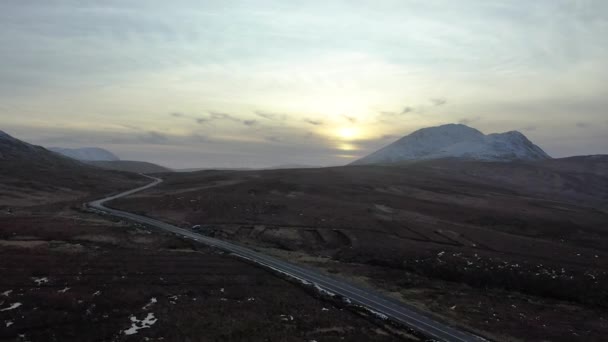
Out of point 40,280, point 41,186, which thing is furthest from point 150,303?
point 41,186

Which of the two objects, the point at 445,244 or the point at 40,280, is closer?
the point at 40,280

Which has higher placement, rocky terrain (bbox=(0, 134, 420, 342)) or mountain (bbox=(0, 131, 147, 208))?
mountain (bbox=(0, 131, 147, 208))

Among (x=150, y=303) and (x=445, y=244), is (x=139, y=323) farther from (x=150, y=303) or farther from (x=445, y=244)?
(x=445, y=244)

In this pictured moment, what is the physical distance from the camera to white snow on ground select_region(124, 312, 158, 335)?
99.1 feet

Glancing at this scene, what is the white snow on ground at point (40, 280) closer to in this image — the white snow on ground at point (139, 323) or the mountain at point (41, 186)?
the white snow on ground at point (139, 323)

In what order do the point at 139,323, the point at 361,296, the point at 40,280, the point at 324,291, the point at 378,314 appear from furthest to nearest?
the point at 361,296, the point at 324,291, the point at 378,314, the point at 40,280, the point at 139,323

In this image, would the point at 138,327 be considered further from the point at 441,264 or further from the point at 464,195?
the point at 464,195

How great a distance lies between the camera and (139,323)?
31828 millimetres

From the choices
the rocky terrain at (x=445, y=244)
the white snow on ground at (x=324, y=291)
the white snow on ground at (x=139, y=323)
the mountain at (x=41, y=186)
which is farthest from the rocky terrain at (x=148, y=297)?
the mountain at (x=41, y=186)

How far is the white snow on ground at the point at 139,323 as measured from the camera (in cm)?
3020

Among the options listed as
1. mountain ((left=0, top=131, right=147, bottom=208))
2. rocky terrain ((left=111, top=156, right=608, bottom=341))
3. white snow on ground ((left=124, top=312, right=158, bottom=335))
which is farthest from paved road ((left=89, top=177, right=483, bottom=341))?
mountain ((left=0, top=131, right=147, bottom=208))

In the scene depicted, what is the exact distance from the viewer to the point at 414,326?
37656mm

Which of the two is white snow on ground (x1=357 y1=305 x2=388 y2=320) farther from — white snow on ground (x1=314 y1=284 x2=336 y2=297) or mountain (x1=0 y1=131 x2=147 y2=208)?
mountain (x1=0 y1=131 x2=147 y2=208)

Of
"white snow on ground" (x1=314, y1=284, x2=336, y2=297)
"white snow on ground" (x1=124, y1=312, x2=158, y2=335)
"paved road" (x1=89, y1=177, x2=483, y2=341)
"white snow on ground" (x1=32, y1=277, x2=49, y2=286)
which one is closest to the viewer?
"white snow on ground" (x1=124, y1=312, x2=158, y2=335)
